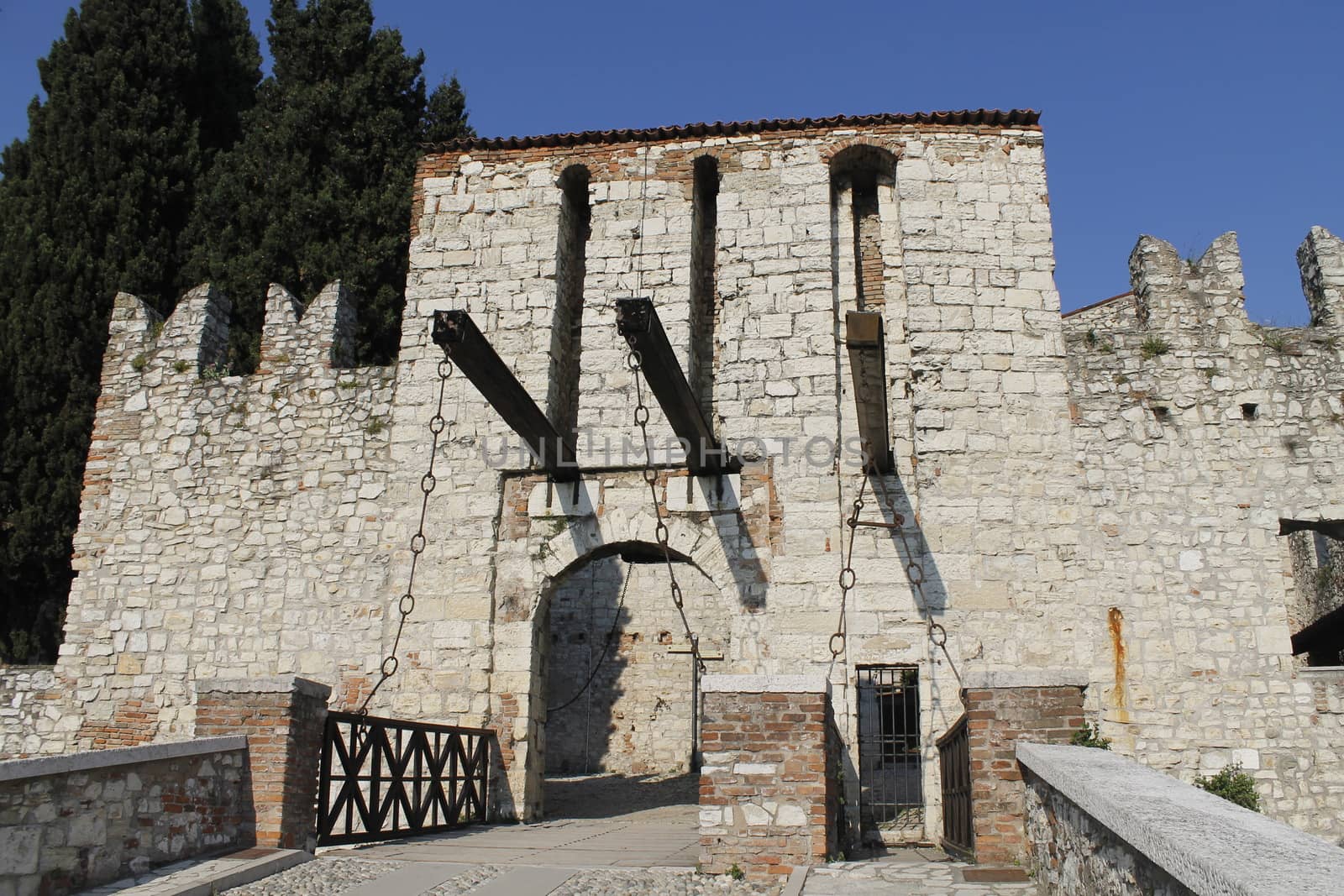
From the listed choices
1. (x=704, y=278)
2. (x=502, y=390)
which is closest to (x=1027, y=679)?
(x=502, y=390)

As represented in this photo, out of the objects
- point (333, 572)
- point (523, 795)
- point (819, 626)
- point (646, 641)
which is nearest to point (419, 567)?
point (333, 572)

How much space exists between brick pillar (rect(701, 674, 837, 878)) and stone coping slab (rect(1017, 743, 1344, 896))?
1.76m

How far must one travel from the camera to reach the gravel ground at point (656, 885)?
5.39 m

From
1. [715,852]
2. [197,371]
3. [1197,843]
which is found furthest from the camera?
[197,371]

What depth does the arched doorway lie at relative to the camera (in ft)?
52.1

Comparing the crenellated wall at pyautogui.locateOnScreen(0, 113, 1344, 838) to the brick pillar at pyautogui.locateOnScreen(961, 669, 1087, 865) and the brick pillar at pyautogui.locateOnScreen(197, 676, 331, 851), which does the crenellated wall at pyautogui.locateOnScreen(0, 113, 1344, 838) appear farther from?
the brick pillar at pyautogui.locateOnScreen(961, 669, 1087, 865)

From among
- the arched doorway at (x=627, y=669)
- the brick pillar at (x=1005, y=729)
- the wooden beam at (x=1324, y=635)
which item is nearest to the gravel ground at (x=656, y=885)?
the brick pillar at (x=1005, y=729)

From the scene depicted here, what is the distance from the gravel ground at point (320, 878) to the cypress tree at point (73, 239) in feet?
29.3

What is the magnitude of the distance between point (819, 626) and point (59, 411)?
10.4 m

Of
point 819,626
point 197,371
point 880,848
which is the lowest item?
point 880,848

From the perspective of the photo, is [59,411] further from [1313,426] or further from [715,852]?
[1313,426]

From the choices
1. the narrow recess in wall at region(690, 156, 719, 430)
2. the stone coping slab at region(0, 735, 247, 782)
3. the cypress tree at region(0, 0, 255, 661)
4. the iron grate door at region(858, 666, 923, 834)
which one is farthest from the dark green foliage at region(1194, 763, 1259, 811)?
the cypress tree at region(0, 0, 255, 661)

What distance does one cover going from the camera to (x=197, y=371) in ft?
36.9

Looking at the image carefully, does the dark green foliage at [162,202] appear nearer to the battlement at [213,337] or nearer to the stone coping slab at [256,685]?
the battlement at [213,337]
